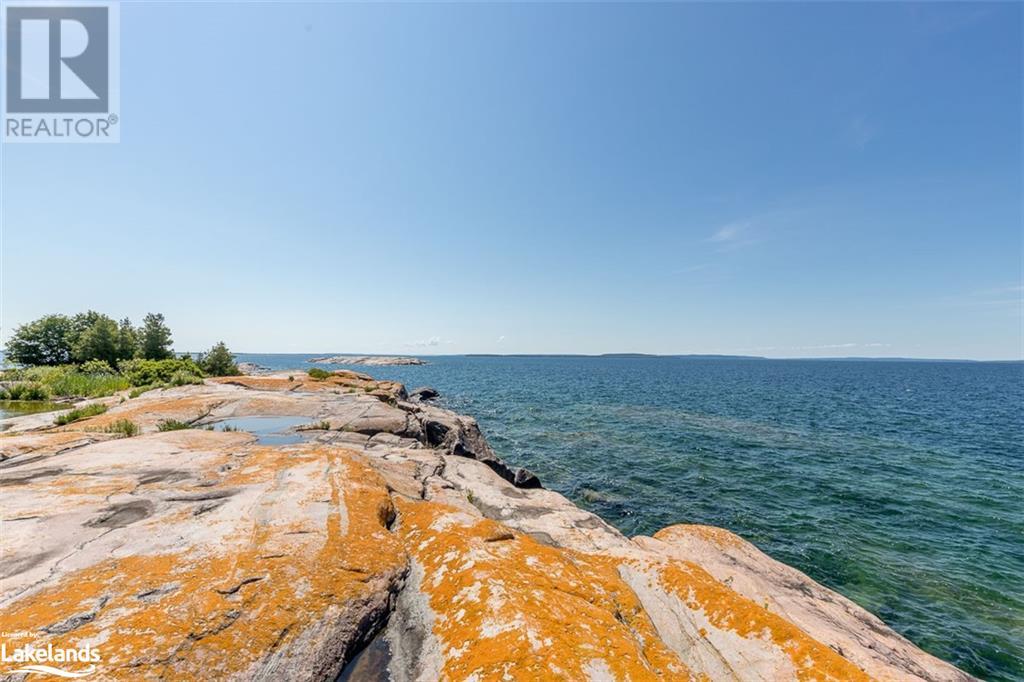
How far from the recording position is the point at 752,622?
686cm

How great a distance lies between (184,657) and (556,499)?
39.2ft

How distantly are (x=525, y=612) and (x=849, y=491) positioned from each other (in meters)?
30.9

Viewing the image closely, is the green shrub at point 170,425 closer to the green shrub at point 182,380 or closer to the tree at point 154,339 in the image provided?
the green shrub at point 182,380

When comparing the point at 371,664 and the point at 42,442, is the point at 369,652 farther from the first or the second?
the point at 42,442

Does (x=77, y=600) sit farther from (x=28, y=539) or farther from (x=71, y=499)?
(x=71, y=499)

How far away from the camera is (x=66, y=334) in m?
50.9

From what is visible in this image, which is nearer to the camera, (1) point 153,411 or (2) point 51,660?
(2) point 51,660

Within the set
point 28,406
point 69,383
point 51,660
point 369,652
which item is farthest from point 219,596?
point 69,383

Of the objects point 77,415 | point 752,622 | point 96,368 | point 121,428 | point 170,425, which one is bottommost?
point 752,622

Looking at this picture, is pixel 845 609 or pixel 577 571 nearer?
pixel 577 571

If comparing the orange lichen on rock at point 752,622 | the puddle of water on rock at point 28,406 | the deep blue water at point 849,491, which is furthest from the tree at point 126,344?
the orange lichen on rock at point 752,622

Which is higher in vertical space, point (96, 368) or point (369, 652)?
point (96, 368)

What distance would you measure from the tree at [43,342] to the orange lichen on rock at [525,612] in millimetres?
70659

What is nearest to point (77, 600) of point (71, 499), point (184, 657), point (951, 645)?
point (184, 657)
